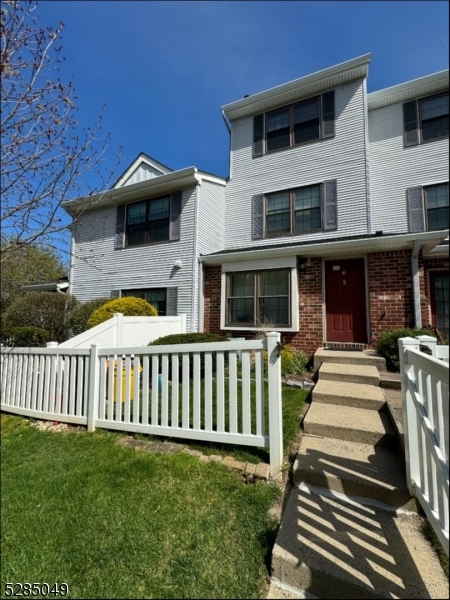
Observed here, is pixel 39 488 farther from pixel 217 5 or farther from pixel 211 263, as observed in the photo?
pixel 211 263

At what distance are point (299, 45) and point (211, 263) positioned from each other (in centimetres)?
681

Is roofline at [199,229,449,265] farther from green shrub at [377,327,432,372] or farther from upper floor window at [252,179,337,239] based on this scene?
green shrub at [377,327,432,372]

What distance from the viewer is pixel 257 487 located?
99.3 inches

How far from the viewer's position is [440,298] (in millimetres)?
6730

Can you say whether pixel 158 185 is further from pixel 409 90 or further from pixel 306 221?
pixel 409 90

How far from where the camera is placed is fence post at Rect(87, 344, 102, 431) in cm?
383

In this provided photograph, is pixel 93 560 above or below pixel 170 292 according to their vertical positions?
below

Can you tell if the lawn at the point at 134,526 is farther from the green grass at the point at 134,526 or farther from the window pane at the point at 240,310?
the window pane at the point at 240,310

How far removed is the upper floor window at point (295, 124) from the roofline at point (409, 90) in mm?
1330

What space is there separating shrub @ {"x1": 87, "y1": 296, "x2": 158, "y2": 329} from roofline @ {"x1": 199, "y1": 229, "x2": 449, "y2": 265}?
2.66m

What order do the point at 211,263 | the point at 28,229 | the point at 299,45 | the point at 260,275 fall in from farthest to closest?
the point at 211,263
the point at 260,275
the point at 28,229
the point at 299,45

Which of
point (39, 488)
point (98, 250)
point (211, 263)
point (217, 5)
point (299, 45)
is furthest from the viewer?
point (98, 250)

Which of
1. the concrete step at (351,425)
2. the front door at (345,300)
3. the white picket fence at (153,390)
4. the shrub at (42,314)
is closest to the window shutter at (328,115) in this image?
the front door at (345,300)

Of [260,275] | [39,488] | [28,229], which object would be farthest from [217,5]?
[260,275]
